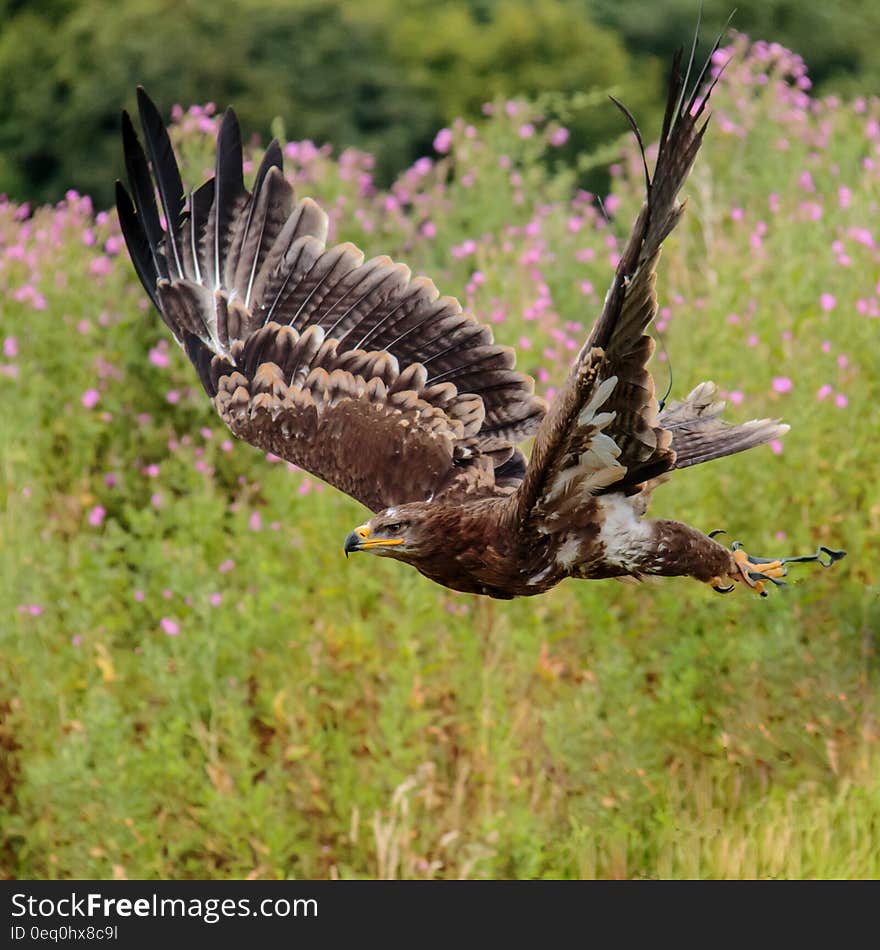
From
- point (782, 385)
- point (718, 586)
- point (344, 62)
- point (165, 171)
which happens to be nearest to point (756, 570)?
point (718, 586)

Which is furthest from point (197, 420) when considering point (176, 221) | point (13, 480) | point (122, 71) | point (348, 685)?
point (122, 71)

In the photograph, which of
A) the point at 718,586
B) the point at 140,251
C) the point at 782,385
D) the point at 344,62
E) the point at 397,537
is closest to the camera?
the point at 397,537

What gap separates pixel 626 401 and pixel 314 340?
1.91 meters

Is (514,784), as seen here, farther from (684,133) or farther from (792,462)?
(684,133)

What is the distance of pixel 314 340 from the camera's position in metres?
6.22

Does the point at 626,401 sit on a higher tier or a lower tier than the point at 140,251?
lower

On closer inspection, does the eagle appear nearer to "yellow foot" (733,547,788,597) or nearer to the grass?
"yellow foot" (733,547,788,597)

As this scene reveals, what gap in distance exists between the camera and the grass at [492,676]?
727 cm

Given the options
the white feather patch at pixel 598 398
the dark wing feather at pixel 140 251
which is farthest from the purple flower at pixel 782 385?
the white feather patch at pixel 598 398

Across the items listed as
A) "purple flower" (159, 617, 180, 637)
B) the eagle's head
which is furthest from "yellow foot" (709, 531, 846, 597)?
"purple flower" (159, 617, 180, 637)

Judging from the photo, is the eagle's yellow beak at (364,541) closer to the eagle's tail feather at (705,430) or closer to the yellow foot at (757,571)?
the eagle's tail feather at (705,430)

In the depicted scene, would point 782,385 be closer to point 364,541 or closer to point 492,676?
point 492,676

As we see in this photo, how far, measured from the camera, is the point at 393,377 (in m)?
6.11

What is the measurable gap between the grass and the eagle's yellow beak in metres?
2.07
